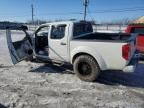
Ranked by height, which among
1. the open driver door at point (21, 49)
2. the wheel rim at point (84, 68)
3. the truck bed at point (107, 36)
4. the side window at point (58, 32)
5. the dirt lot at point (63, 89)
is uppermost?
the side window at point (58, 32)

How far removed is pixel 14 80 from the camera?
24.2ft

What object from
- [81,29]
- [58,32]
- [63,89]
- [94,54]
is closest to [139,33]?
[81,29]

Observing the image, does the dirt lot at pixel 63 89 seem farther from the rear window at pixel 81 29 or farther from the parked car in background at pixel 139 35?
the parked car in background at pixel 139 35

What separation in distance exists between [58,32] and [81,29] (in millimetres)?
843

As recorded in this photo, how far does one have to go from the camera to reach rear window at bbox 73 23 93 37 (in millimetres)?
7904

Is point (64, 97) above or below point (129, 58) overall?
below

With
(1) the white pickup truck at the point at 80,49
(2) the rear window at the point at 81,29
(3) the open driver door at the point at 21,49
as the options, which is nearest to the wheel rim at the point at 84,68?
(1) the white pickup truck at the point at 80,49

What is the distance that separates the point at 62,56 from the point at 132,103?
3.17 m

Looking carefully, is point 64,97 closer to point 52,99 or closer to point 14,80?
point 52,99

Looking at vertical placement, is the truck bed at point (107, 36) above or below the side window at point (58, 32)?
below

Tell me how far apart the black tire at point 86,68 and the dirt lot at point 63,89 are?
0.20 metres

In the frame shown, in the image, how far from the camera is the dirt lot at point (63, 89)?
218 inches

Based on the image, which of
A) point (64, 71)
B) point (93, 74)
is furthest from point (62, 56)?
point (93, 74)

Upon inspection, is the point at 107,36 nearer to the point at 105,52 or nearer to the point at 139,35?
the point at 105,52
